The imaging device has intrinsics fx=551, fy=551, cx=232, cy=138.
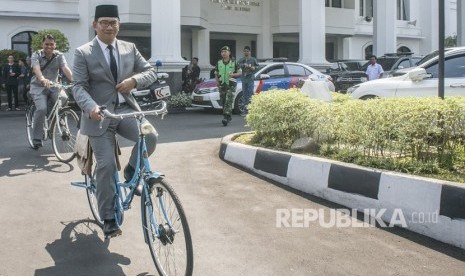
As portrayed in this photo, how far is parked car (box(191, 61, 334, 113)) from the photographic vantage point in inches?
624

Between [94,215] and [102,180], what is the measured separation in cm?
103

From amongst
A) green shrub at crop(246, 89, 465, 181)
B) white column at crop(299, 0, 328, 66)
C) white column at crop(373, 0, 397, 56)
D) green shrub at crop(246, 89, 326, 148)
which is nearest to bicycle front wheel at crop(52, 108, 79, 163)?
green shrub at crop(246, 89, 326, 148)

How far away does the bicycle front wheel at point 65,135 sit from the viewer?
26.1ft

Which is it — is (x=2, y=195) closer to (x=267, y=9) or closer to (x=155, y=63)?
(x=155, y=63)

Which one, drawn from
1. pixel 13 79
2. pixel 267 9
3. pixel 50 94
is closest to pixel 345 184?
pixel 50 94

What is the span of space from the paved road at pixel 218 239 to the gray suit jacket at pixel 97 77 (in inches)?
40.0

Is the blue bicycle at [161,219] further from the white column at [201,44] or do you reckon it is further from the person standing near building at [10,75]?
the white column at [201,44]

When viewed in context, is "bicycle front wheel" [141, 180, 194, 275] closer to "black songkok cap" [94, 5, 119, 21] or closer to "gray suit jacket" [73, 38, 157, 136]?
"gray suit jacket" [73, 38, 157, 136]

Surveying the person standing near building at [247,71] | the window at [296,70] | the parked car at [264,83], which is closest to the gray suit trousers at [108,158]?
the person standing near building at [247,71]

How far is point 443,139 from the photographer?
5.36 metres

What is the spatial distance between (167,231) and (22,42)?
19408 millimetres

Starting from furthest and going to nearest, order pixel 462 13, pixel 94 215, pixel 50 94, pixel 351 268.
→ pixel 462 13 → pixel 50 94 → pixel 94 215 → pixel 351 268

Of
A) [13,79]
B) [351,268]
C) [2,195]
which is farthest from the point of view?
[13,79]

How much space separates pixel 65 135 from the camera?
8.01 m
